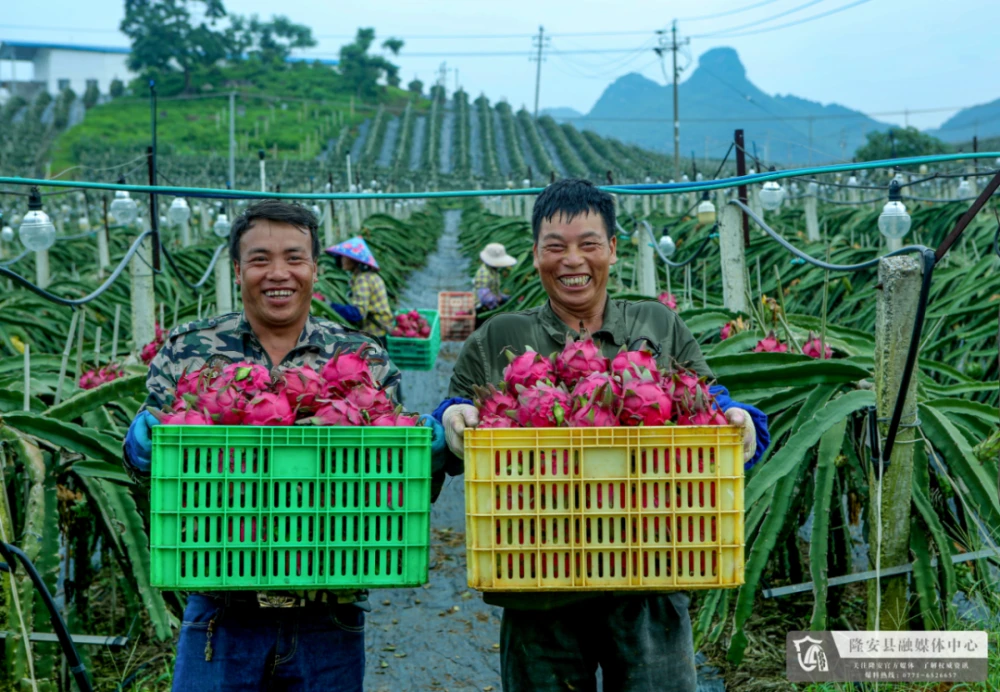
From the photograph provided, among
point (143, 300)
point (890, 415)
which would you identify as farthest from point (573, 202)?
point (143, 300)

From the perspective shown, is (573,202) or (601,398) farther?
(573,202)

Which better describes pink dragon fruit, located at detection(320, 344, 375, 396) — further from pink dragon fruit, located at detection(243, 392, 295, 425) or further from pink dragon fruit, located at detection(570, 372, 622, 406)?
pink dragon fruit, located at detection(570, 372, 622, 406)

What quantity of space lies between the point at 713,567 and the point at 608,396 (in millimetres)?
390

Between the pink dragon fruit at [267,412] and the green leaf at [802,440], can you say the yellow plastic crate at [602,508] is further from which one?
the green leaf at [802,440]

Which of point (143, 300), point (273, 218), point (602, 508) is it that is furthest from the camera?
point (143, 300)

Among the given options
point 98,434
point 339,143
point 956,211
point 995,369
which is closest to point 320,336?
point 98,434

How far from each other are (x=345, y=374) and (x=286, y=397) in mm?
151

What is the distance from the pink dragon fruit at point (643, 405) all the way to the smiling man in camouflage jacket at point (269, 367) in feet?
1.48

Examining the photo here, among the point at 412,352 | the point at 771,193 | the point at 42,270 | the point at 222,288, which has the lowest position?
the point at 412,352

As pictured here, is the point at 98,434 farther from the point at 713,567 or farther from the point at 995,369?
the point at 995,369

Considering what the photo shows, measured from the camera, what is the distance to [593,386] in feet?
6.20

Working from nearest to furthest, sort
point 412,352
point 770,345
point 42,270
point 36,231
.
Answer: point 770,345
point 36,231
point 412,352
point 42,270

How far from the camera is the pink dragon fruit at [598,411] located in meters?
1.85

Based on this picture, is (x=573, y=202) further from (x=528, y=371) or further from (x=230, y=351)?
(x=230, y=351)
